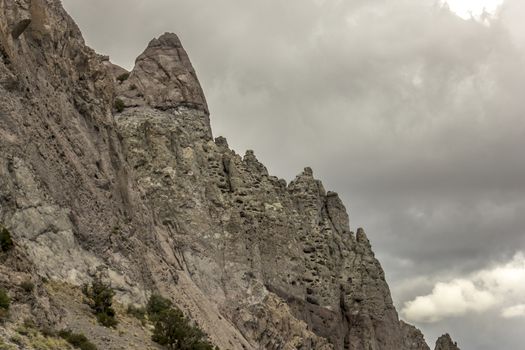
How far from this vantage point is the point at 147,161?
6150 centimetres

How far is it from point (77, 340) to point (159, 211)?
33076mm

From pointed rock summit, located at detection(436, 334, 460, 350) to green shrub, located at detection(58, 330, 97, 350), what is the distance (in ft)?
398

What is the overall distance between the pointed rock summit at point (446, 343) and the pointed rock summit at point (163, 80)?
8598 cm

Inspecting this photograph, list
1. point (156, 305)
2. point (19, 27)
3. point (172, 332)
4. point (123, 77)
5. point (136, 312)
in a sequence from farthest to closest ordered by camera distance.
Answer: point (123, 77) < point (19, 27) < point (156, 305) < point (136, 312) < point (172, 332)

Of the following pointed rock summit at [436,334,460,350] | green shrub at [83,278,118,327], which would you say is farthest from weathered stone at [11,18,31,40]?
pointed rock summit at [436,334,460,350]

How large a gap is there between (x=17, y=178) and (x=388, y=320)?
68.5 m

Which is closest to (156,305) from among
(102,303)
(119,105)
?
(102,303)

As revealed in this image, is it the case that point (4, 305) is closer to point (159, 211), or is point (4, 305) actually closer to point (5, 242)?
point (5, 242)

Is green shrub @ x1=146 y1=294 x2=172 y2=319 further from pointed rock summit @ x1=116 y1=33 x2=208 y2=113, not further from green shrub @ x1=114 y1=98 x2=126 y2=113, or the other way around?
pointed rock summit @ x1=116 y1=33 x2=208 y2=113

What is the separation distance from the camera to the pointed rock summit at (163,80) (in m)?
74.0

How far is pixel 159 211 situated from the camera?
59.1 m

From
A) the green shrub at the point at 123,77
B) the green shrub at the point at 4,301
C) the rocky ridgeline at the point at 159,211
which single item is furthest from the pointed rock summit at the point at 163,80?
the green shrub at the point at 4,301

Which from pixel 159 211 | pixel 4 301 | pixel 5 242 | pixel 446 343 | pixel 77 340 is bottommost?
pixel 77 340

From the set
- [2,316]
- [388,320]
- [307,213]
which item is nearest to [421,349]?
[388,320]
